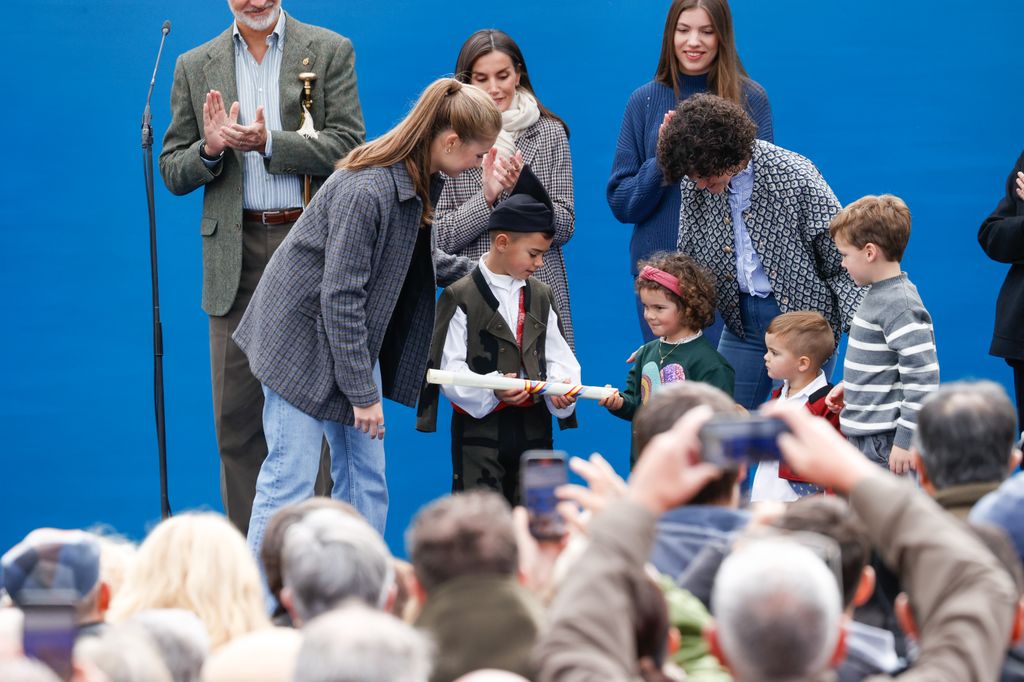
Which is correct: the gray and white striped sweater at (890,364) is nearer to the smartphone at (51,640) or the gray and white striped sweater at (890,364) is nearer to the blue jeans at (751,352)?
the blue jeans at (751,352)

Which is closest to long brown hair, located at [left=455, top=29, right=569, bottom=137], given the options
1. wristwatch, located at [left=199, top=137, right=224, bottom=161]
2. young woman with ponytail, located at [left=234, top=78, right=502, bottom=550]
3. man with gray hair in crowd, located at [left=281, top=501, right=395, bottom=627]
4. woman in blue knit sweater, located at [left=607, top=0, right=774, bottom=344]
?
woman in blue knit sweater, located at [left=607, top=0, right=774, bottom=344]

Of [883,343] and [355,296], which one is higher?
[355,296]

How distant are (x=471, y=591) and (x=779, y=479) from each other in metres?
2.26

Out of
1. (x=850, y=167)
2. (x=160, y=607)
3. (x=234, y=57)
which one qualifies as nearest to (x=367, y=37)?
(x=234, y=57)

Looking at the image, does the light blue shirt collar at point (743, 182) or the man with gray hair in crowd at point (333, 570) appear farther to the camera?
the light blue shirt collar at point (743, 182)

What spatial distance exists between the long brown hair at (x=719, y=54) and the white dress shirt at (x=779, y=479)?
0.92 metres

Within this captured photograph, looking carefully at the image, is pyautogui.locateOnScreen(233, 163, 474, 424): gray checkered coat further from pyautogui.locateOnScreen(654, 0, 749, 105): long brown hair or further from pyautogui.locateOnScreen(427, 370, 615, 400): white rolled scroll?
pyautogui.locateOnScreen(654, 0, 749, 105): long brown hair

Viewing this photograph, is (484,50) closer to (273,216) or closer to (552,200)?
(552,200)

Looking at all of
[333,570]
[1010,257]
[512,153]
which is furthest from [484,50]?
[333,570]

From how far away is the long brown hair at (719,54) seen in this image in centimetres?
414

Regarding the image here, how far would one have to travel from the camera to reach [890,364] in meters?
3.47

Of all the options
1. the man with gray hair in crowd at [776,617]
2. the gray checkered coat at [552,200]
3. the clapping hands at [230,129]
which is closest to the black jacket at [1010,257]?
the gray checkered coat at [552,200]

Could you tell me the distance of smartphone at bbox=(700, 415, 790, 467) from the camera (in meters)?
1.62

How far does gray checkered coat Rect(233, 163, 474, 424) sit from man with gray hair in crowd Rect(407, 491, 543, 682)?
5.30ft
